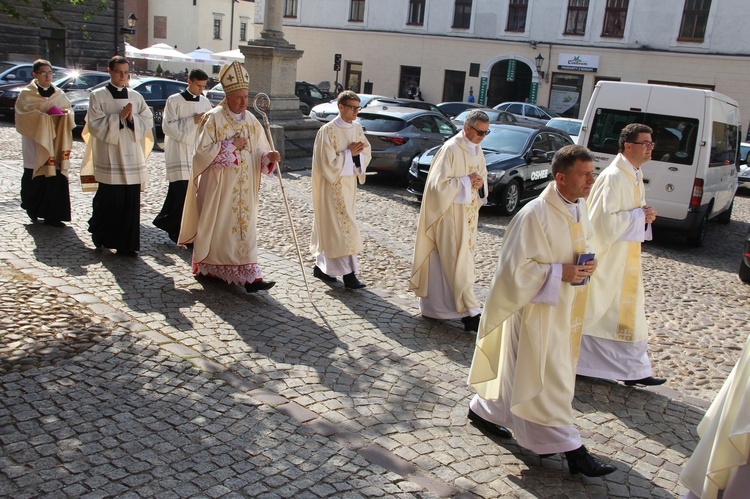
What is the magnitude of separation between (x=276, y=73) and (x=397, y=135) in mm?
3160

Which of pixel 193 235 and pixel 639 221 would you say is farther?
pixel 193 235

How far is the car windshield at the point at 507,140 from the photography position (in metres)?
13.3

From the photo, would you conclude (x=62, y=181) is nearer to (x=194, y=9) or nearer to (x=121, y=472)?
(x=121, y=472)

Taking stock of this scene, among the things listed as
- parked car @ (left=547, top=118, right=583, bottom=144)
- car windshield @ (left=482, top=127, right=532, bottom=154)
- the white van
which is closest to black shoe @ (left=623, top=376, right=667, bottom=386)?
the white van

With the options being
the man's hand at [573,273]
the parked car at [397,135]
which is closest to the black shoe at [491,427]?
the man's hand at [573,273]

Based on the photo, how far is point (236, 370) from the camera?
5.19 meters

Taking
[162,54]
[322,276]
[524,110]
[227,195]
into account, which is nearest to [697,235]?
[322,276]

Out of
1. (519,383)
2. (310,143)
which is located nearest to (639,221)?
(519,383)

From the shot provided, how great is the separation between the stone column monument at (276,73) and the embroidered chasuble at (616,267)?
10.8 metres

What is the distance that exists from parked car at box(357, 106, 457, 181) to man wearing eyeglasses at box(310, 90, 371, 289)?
267 inches

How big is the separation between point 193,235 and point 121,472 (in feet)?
11.1

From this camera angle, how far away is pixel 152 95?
18.2m

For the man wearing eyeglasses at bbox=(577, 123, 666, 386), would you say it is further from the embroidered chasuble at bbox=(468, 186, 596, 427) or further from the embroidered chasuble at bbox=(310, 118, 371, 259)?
the embroidered chasuble at bbox=(310, 118, 371, 259)

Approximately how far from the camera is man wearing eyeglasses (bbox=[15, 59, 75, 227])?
8.36m
